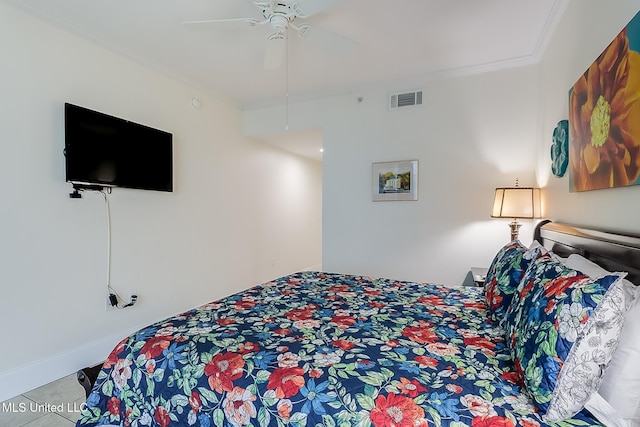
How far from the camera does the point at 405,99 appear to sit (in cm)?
332

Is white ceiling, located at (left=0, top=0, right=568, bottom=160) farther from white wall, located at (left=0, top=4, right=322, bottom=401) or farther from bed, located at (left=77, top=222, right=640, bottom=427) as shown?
bed, located at (left=77, top=222, right=640, bottom=427)

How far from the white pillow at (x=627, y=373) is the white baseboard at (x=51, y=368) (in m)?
3.09

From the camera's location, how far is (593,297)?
2.74ft

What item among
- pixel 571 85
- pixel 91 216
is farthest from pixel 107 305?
pixel 571 85

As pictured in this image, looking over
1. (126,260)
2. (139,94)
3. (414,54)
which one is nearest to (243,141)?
(139,94)

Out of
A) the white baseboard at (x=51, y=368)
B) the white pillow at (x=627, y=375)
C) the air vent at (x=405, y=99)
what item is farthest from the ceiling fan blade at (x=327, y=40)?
the white baseboard at (x=51, y=368)

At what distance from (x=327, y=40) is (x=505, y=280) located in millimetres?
1865

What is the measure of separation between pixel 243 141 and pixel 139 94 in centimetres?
145

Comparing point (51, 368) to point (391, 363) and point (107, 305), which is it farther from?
point (391, 363)

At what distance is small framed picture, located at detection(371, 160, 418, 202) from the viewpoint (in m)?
3.29

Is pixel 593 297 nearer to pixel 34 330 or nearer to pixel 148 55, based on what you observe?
pixel 34 330

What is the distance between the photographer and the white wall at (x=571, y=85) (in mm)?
1267

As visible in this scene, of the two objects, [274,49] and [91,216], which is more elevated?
[274,49]

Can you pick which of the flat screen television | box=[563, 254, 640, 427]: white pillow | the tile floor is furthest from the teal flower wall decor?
the tile floor
